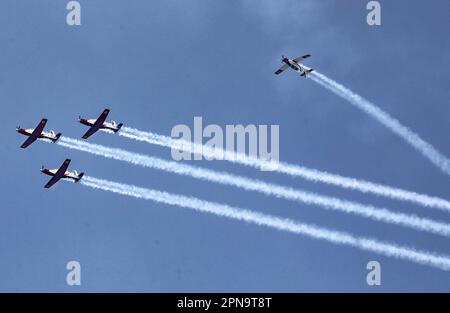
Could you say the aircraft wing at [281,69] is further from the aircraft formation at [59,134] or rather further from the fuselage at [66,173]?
the fuselage at [66,173]

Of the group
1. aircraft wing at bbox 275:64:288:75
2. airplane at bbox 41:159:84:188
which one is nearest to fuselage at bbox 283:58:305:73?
aircraft wing at bbox 275:64:288:75

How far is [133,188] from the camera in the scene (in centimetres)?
11225

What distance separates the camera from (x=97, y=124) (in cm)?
11950

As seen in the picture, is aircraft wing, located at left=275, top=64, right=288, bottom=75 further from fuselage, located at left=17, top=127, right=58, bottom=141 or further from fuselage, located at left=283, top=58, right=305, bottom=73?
fuselage, located at left=17, top=127, right=58, bottom=141

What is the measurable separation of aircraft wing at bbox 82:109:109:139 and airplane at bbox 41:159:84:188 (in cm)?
442

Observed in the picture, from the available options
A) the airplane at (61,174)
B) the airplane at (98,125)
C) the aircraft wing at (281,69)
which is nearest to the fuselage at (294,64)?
the aircraft wing at (281,69)

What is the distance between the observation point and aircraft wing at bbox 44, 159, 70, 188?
121 m

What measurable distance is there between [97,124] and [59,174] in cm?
863

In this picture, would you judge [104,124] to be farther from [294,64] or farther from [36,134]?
[294,64]
